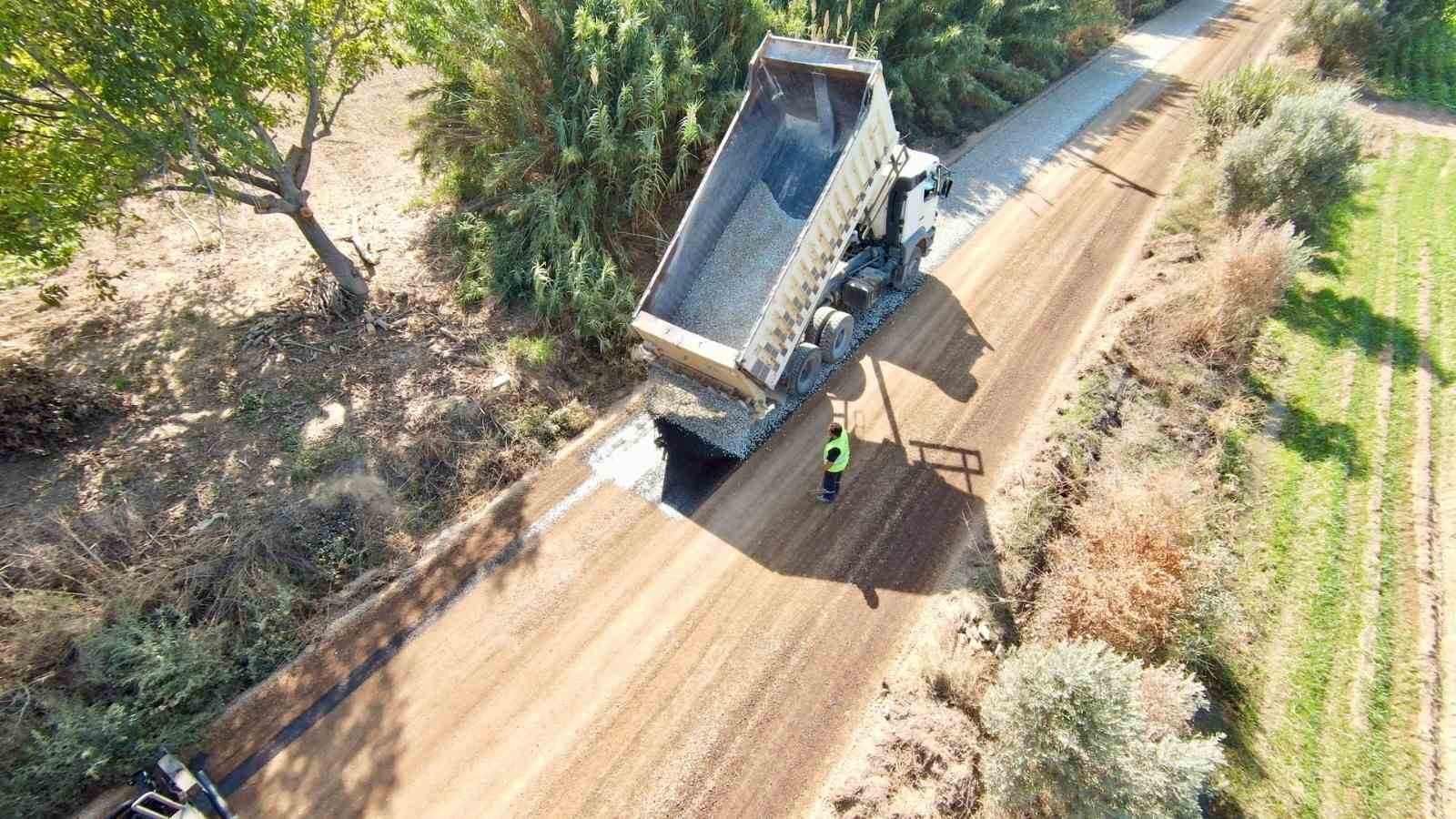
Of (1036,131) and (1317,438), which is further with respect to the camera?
(1036,131)

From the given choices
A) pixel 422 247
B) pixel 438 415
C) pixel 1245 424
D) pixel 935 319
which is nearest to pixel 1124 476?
pixel 1245 424

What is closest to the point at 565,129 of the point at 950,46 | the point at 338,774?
the point at 338,774

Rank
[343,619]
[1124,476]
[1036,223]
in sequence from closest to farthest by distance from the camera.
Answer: [343,619]
[1124,476]
[1036,223]

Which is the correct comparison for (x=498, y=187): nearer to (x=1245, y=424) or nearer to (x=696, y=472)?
(x=696, y=472)

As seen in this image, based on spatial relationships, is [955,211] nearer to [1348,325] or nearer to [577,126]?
[1348,325]

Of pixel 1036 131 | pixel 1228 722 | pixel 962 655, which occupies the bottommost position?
pixel 1228 722

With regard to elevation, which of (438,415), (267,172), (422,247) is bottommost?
(438,415)

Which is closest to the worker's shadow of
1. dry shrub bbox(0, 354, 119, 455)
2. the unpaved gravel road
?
the unpaved gravel road
